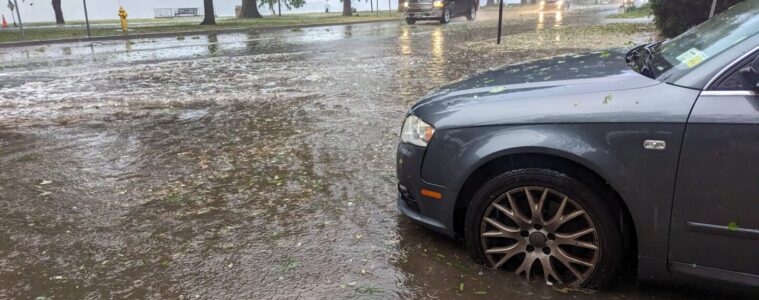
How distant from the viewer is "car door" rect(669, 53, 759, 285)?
2344 millimetres

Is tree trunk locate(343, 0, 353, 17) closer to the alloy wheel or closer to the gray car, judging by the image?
the gray car

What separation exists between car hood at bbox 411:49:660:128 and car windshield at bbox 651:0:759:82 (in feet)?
0.50

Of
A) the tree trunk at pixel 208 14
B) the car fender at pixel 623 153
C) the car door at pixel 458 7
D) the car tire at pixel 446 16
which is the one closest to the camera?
the car fender at pixel 623 153

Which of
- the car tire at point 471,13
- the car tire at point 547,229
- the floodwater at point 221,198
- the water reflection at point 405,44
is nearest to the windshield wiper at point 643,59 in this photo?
the car tire at point 547,229

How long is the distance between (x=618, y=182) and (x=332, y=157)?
319cm

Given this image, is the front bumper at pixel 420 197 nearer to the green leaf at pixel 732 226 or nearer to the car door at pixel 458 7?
the green leaf at pixel 732 226

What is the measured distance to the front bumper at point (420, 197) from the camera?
3134 millimetres

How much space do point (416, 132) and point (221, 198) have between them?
1.95 m

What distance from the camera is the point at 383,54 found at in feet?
45.2

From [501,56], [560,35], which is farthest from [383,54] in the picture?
[560,35]

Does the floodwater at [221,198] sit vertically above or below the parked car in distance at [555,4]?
below

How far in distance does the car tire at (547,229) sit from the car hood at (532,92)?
1.09 ft

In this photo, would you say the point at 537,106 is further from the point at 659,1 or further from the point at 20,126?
the point at 659,1

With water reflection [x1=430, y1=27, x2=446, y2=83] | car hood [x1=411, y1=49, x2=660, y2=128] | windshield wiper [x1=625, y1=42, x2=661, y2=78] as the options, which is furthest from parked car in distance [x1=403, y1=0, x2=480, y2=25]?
car hood [x1=411, y1=49, x2=660, y2=128]
